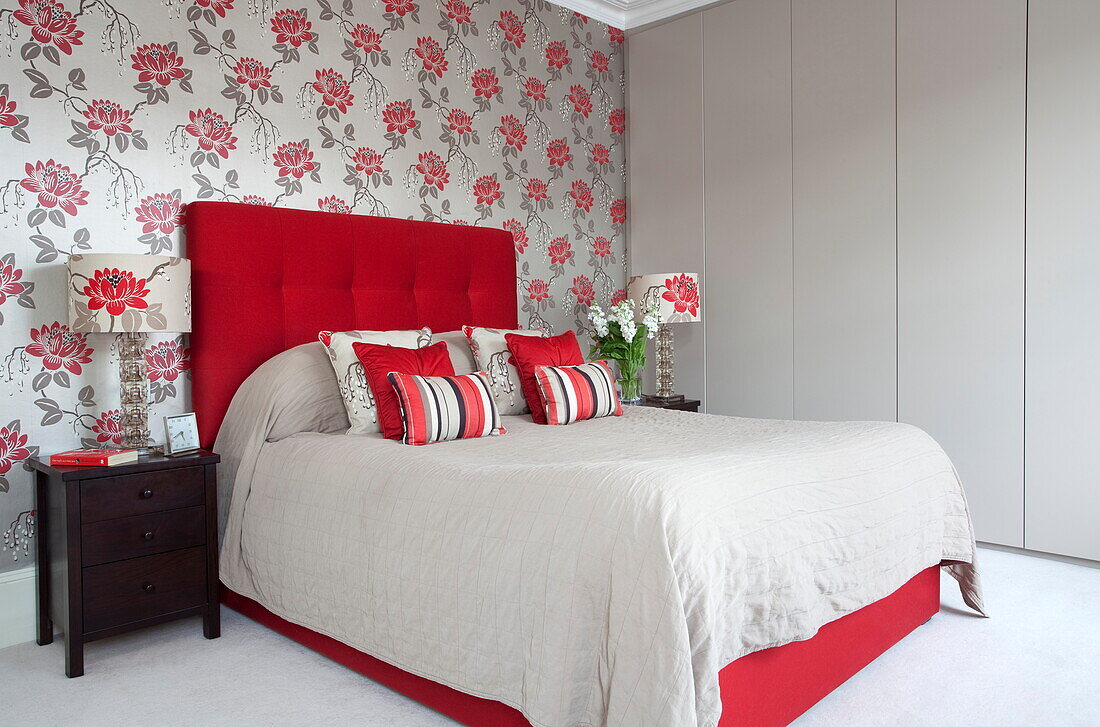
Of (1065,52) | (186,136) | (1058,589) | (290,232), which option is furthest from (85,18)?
(1058,589)

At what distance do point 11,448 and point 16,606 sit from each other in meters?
0.52

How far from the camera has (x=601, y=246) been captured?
4785 millimetres

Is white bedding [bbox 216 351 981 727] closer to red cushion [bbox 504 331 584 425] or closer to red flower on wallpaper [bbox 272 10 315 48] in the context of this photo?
red cushion [bbox 504 331 584 425]

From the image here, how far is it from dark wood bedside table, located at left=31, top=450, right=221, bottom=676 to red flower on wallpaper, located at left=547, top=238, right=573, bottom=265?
2.30 m

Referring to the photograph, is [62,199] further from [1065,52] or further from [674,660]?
[1065,52]

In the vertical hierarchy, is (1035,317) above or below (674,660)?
above

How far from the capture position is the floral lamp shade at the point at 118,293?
2469mm

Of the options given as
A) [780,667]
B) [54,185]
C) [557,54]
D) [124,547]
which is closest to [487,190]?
[557,54]

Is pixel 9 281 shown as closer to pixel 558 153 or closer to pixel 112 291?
pixel 112 291

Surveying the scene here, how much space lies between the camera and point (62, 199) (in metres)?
2.71

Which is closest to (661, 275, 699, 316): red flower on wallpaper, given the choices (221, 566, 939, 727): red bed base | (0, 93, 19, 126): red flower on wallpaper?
(221, 566, 939, 727): red bed base

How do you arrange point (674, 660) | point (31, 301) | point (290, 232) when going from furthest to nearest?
1. point (290, 232)
2. point (31, 301)
3. point (674, 660)

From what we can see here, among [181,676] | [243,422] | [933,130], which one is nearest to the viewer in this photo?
[181,676]

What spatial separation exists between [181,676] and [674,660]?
1.60 m
